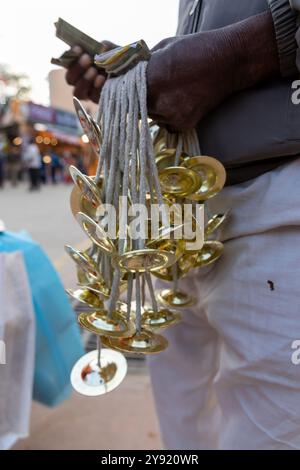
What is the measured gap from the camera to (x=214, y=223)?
1.90 feet

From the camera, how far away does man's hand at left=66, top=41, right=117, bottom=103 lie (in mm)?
653

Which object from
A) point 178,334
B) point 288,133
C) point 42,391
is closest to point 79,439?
point 42,391

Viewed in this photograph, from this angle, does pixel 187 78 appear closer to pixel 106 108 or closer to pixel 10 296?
pixel 106 108

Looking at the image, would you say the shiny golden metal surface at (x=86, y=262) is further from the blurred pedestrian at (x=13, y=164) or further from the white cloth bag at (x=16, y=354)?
the blurred pedestrian at (x=13, y=164)

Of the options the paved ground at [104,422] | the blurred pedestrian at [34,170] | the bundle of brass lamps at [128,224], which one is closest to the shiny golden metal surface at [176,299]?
the bundle of brass lamps at [128,224]

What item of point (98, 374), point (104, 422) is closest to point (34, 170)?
point (104, 422)

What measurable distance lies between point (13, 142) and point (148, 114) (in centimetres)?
1435

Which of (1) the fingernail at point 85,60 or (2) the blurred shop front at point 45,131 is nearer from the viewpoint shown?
(1) the fingernail at point 85,60

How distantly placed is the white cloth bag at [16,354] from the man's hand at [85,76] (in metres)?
0.44

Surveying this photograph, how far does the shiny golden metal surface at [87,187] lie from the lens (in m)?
0.50

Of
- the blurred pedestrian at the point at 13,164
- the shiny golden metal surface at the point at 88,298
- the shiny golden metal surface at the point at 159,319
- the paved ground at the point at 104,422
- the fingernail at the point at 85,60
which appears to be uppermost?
the fingernail at the point at 85,60

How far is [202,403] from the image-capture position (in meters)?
0.86

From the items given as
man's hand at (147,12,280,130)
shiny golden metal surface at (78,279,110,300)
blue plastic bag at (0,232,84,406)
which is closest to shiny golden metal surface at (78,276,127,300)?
shiny golden metal surface at (78,279,110,300)

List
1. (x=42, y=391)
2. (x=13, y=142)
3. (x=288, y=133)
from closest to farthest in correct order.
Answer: (x=288, y=133) → (x=42, y=391) → (x=13, y=142)
